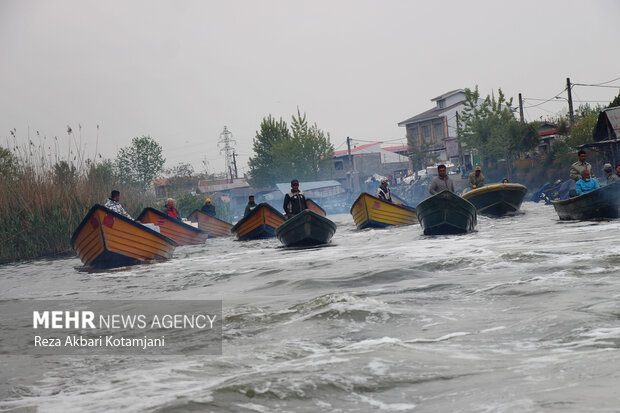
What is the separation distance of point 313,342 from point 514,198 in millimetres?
17162

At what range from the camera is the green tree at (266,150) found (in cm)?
Answer: 6838

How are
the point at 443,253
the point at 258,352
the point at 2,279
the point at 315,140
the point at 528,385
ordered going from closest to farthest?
the point at 528,385 → the point at 258,352 → the point at 443,253 → the point at 2,279 → the point at 315,140

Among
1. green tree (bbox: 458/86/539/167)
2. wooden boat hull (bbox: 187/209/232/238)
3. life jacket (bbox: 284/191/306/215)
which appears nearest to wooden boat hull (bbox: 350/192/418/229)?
life jacket (bbox: 284/191/306/215)

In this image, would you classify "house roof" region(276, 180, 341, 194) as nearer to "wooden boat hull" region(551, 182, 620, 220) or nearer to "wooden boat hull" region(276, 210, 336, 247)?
"wooden boat hull" region(276, 210, 336, 247)

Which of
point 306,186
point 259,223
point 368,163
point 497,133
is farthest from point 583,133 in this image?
point 368,163

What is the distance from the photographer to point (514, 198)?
21.3 metres

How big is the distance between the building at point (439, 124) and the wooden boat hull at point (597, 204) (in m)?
50.0

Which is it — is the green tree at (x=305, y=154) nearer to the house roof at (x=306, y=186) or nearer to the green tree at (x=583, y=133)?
the house roof at (x=306, y=186)

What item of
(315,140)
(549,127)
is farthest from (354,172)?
(549,127)

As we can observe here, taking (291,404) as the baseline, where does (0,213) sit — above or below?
above

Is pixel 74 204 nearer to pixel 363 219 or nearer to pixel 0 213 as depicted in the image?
pixel 0 213

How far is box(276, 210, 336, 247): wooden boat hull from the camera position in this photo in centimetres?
1588

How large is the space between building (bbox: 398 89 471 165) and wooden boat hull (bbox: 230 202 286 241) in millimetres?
45488

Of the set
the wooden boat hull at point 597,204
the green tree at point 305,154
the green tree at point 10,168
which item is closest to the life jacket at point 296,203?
the wooden boat hull at point 597,204
